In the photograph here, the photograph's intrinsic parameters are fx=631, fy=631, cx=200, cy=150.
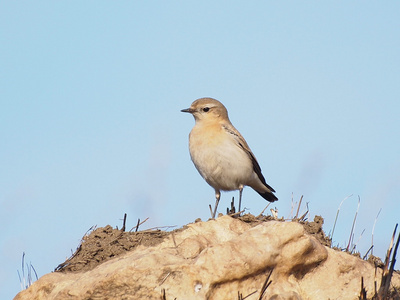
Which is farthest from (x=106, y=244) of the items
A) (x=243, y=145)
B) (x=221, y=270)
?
(x=243, y=145)

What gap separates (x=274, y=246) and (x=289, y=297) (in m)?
0.59

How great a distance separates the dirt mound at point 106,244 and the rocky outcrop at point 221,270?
0.58ft

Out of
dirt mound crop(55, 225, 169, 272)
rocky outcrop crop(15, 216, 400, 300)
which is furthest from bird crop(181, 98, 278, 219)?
rocky outcrop crop(15, 216, 400, 300)

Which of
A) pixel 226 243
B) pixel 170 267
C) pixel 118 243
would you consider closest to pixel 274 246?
pixel 226 243

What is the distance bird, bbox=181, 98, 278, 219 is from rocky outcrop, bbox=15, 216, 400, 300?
321cm

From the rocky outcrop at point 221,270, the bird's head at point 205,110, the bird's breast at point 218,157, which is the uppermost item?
the bird's head at point 205,110

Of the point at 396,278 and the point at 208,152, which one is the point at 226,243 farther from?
the point at 208,152

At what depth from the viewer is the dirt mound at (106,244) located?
782cm

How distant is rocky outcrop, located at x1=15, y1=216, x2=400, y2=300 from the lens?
6684 mm

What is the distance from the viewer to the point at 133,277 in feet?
22.1

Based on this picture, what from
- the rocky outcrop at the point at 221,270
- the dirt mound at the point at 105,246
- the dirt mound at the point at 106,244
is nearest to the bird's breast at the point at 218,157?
the dirt mound at the point at 106,244

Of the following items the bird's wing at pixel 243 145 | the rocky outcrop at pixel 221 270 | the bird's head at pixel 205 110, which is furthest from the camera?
the bird's head at pixel 205 110

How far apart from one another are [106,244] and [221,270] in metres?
2.01

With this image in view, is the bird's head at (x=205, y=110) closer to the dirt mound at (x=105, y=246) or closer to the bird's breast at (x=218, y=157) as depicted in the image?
the bird's breast at (x=218, y=157)
